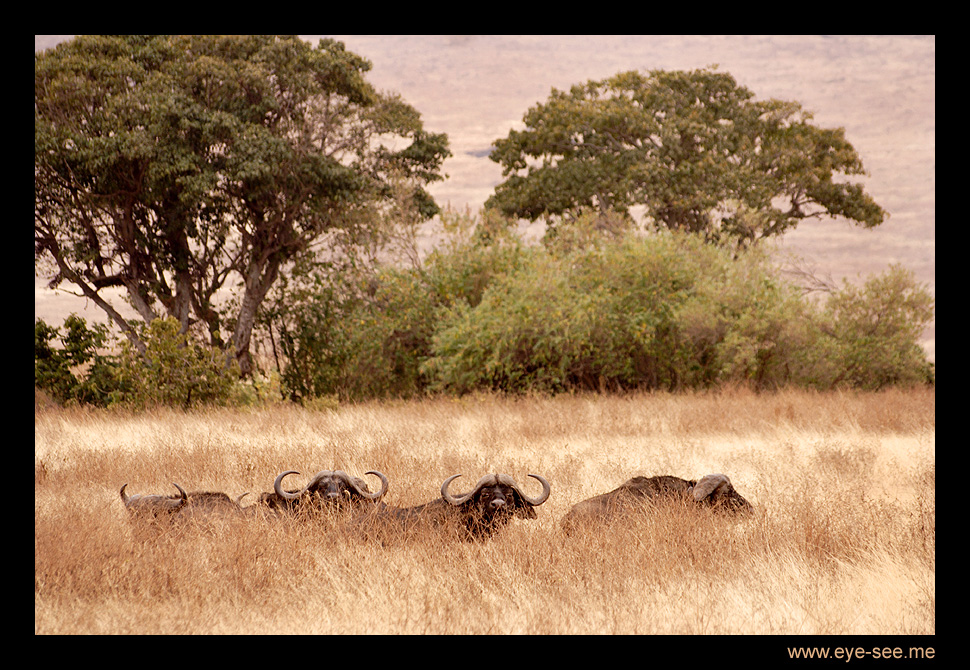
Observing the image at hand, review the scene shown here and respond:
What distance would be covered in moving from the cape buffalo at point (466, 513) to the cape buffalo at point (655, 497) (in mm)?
476

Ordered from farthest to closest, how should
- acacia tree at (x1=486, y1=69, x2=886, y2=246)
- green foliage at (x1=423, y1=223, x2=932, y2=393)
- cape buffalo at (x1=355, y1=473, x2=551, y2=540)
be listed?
acacia tree at (x1=486, y1=69, x2=886, y2=246) → green foliage at (x1=423, y1=223, x2=932, y2=393) → cape buffalo at (x1=355, y1=473, x2=551, y2=540)

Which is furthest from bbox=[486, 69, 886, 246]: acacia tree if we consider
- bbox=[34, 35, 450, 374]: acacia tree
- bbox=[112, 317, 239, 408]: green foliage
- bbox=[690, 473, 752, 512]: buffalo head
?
bbox=[690, 473, 752, 512]: buffalo head

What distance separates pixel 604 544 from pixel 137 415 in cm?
1174

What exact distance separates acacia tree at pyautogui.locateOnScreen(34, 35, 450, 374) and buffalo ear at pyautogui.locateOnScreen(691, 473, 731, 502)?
1546cm

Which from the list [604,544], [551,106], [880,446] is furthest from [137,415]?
[551,106]

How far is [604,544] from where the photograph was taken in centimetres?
606

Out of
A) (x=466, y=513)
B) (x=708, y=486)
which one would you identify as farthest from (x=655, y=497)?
(x=466, y=513)

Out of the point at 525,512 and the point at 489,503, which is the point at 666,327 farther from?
the point at 489,503

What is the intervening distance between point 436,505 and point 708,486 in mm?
2590

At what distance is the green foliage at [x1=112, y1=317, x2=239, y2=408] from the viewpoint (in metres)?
15.7

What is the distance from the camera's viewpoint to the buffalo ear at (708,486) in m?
7.14

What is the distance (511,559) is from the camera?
19.0 ft

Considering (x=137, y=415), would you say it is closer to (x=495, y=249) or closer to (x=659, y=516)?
(x=495, y=249)

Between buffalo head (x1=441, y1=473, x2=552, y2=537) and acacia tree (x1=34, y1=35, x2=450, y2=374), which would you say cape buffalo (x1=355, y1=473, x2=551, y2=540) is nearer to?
buffalo head (x1=441, y1=473, x2=552, y2=537)
